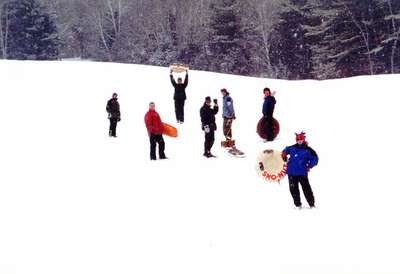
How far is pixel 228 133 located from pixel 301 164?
623 cm

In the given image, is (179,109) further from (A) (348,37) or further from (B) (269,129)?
(A) (348,37)

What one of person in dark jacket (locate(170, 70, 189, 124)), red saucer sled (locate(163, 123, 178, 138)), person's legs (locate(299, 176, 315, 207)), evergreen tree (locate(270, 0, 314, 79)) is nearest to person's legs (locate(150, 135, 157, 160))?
red saucer sled (locate(163, 123, 178, 138))

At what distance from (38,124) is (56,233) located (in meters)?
12.3

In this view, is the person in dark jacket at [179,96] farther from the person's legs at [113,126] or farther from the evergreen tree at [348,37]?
the evergreen tree at [348,37]

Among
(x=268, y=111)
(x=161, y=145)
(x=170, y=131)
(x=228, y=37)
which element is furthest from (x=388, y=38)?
(x=161, y=145)

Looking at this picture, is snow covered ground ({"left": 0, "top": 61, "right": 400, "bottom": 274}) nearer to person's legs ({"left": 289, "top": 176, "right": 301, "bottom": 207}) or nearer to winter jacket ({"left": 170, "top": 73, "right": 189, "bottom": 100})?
person's legs ({"left": 289, "top": 176, "right": 301, "bottom": 207})

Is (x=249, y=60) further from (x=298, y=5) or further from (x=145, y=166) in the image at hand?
(x=145, y=166)

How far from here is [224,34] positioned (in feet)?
179

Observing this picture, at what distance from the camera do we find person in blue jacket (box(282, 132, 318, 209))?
37.3ft

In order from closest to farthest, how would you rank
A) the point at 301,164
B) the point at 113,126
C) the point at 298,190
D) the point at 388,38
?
the point at 301,164 → the point at 298,190 → the point at 113,126 → the point at 388,38

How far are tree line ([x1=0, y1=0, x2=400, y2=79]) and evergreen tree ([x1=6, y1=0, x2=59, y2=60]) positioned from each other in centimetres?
10

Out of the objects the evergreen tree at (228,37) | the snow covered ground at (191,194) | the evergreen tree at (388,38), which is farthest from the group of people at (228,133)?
the evergreen tree at (228,37)

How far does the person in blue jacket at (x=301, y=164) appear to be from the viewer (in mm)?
11375

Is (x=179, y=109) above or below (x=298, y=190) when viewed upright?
above
